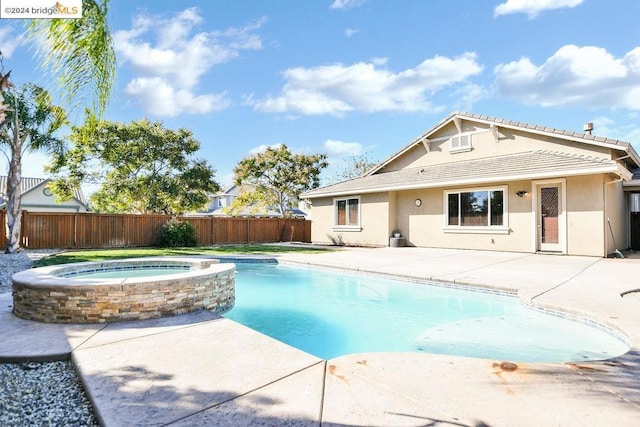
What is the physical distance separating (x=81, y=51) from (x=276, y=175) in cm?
2429

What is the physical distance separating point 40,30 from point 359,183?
15.3 metres

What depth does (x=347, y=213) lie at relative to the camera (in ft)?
60.3

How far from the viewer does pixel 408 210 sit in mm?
16109

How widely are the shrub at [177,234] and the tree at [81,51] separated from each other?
13290 mm

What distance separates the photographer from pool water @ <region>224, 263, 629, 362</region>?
4.39 m

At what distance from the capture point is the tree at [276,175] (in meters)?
28.0

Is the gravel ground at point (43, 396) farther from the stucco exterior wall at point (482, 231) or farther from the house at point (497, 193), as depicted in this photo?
the stucco exterior wall at point (482, 231)

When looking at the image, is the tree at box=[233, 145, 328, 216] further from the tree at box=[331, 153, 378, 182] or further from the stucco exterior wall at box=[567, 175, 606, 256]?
the stucco exterior wall at box=[567, 175, 606, 256]

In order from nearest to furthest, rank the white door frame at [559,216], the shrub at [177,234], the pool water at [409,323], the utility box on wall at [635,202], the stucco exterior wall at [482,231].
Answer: the pool water at [409,323] → the stucco exterior wall at [482,231] → the white door frame at [559,216] → the utility box on wall at [635,202] → the shrub at [177,234]

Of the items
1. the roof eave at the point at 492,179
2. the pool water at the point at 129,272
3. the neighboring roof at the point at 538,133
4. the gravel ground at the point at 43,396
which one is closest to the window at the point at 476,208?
the roof eave at the point at 492,179

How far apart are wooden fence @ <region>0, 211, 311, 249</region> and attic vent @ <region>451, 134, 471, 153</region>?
11217mm

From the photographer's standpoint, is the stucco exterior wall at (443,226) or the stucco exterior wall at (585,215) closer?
the stucco exterior wall at (585,215)

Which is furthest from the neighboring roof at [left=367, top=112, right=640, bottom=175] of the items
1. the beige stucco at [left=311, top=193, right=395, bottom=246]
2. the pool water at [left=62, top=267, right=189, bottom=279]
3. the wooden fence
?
the pool water at [left=62, top=267, right=189, bottom=279]

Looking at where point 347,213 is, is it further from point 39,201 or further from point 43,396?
point 39,201
